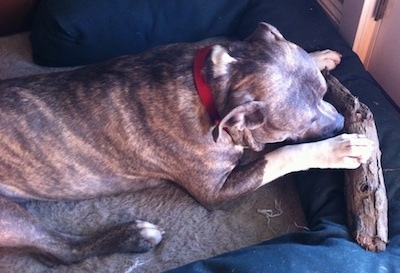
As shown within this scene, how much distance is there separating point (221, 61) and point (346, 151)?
0.59 m

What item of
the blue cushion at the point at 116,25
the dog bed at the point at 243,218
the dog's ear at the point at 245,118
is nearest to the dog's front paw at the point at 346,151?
the dog bed at the point at 243,218

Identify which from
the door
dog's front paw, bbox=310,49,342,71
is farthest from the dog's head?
the door

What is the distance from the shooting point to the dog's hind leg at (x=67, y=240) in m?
2.23

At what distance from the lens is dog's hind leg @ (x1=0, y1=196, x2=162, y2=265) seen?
7.33ft

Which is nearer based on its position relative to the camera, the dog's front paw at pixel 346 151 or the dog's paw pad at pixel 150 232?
the dog's front paw at pixel 346 151

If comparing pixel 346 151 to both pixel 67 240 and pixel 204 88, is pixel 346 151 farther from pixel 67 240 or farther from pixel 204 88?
pixel 67 240

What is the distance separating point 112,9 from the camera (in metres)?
2.93

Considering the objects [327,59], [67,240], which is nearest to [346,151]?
[327,59]

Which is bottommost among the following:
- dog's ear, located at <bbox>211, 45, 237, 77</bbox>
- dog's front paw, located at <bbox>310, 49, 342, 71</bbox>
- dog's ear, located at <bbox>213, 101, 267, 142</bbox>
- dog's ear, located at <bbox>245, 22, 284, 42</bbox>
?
dog's front paw, located at <bbox>310, 49, 342, 71</bbox>

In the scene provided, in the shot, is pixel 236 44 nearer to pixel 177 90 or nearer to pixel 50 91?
pixel 177 90

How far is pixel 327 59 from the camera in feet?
8.88

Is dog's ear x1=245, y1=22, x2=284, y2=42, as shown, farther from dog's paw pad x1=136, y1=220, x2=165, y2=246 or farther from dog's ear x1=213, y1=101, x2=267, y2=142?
dog's paw pad x1=136, y1=220, x2=165, y2=246

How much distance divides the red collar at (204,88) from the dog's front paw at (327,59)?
761 millimetres

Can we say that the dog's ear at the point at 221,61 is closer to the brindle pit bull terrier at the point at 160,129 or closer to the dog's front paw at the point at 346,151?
the brindle pit bull terrier at the point at 160,129
